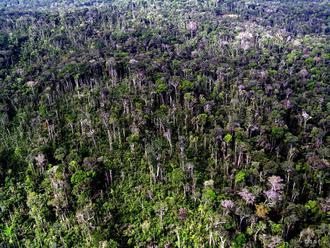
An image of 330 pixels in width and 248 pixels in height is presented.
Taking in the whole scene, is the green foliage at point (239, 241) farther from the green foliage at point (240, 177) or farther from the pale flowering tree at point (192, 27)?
the pale flowering tree at point (192, 27)

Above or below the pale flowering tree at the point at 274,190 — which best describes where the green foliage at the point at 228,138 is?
above

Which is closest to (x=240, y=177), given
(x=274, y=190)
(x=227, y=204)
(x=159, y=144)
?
(x=274, y=190)

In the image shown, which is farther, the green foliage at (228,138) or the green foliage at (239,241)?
the green foliage at (228,138)

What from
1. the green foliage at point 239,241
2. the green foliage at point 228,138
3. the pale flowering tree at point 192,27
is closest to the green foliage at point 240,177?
the green foliage at point 228,138

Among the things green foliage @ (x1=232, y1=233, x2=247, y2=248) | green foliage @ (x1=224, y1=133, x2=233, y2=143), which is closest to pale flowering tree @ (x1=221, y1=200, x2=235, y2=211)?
green foliage @ (x1=232, y1=233, x2=247, y2=248)

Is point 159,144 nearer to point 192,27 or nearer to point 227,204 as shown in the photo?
point 227,204

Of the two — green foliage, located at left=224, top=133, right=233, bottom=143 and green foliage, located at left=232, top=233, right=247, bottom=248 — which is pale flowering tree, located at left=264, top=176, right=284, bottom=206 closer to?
green foliage, located at left=232, top=233, right=247, bottom=248

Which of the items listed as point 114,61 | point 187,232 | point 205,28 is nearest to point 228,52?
point 205,28

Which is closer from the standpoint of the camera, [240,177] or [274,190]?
[274,190]
